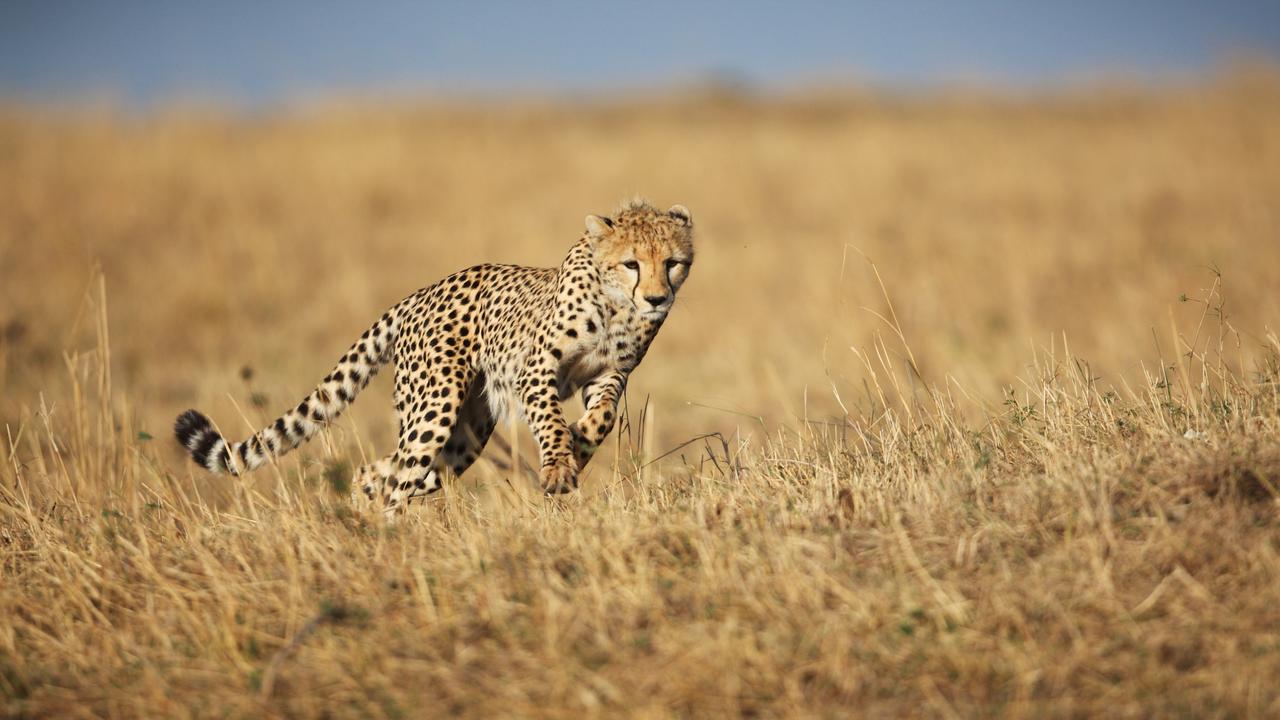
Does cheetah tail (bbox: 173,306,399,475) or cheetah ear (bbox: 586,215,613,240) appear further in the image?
cheetah ear (bbox: 586,215,613,240)

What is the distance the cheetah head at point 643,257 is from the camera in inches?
147

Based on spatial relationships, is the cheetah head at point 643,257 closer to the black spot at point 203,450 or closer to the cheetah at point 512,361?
the cheetah at point 512,361

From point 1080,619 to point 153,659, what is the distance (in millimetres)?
1986

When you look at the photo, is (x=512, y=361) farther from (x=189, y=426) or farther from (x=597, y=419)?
(x=189, y=426)

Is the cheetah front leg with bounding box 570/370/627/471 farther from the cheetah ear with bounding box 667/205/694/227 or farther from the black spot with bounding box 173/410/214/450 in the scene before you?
the black spot with bounding box 173/410/214/450

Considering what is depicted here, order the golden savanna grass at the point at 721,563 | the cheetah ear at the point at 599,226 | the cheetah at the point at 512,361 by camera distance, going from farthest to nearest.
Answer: the cheetah ear at the point at 599,226 → the cheetah at the point at 512,361 → the golden savanna grass at the point at 721,563

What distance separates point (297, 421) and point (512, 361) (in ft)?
2.75

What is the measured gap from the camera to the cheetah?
3766 mm

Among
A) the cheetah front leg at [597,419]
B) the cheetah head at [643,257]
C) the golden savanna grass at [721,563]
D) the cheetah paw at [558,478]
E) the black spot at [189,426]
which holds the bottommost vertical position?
the golden savanna grass at [721,563]

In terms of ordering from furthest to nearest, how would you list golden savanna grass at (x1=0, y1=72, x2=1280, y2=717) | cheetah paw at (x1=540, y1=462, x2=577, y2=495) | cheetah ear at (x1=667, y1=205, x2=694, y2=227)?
cheetah ear at (x1=667, y1=205, x2=694, y2=227) → cheetah paw at (x1=540, y1=462, x2=577, y2=495) → golden savanna grass at (x1=0, y1=72, x2=1280, y2=717)

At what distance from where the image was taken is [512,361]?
13.0ft

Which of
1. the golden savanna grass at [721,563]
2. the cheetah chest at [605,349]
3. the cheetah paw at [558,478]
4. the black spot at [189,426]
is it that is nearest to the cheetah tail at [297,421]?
the black spot at [189,426]

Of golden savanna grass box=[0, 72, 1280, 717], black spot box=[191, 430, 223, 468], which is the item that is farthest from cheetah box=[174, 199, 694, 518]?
golden savanna grass box=[0, 72, 1280, 717]

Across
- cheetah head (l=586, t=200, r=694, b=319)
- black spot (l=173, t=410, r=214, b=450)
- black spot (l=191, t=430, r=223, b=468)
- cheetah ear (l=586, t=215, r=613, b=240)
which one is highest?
cheetah ear (l=586, t=215, r=613, b=240)
